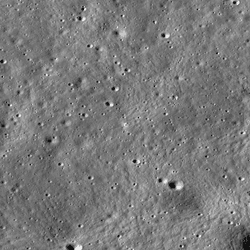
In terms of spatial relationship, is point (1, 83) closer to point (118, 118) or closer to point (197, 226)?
point (118, 118)

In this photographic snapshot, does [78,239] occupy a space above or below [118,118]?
below

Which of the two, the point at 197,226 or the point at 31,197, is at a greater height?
the point at 31,197

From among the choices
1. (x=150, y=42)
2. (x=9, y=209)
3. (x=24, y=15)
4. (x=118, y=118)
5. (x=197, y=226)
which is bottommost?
(x=197, y=226)

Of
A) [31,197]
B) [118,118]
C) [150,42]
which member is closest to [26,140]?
[31,197]

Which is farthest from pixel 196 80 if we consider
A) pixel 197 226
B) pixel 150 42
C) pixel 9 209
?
pixel 9 209

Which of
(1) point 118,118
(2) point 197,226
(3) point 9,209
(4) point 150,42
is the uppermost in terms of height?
(4) point 150,42

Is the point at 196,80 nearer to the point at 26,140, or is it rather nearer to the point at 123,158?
the point at 123,158
